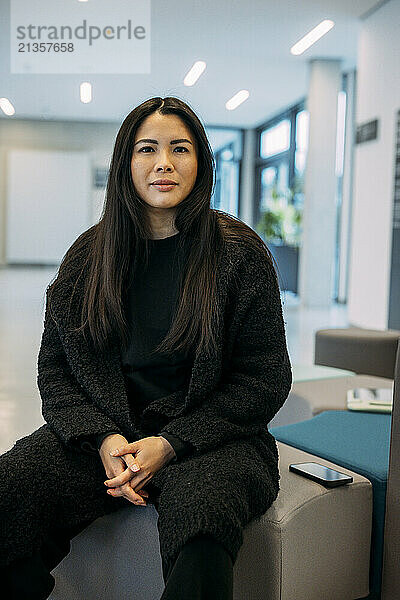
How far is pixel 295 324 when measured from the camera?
787 cm

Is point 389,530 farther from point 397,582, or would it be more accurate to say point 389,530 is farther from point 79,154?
point 79,154

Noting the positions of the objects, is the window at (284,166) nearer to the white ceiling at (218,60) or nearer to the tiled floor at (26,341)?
the white ceiling at (218,60)

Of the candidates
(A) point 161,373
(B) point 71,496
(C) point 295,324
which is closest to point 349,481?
(A) point 161,373

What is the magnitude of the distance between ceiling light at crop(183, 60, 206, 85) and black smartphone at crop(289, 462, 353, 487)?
916 cm

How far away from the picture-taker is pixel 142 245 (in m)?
1.72

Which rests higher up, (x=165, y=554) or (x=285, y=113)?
(x=285, y=113)

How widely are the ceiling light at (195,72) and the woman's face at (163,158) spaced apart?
8915 mm

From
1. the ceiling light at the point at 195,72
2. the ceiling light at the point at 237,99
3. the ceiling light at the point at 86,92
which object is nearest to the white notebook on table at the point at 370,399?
the ceiling light at the point at 195,72

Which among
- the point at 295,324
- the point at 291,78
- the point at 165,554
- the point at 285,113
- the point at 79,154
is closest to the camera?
the point at 165,554

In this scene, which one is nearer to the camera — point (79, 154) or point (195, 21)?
point (195, 21)

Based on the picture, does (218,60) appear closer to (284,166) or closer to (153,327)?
(284,166)

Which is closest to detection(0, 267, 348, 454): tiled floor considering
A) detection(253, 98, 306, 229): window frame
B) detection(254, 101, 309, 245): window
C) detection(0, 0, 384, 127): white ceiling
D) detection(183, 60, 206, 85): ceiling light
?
detection(254, 101, 309, 245): window

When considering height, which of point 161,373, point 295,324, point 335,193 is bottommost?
point 295,324

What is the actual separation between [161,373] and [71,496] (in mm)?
332
